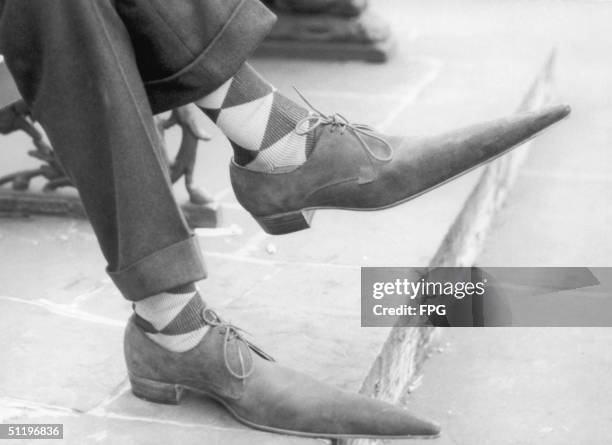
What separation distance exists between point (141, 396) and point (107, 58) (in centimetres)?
51

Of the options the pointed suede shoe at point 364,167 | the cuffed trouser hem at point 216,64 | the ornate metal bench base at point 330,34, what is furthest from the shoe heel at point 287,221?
the ornate metal bench base at point 330,34

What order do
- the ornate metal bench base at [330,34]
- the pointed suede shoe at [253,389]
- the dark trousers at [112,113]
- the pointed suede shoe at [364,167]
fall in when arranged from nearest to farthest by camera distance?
the dark trousers at [112,113] < the pointed suede shoe at [253,389] < the pointed suede shoe at [364,167] < the ornate metal bench base at [330,34]

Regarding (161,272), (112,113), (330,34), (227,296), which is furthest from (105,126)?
(330,34)

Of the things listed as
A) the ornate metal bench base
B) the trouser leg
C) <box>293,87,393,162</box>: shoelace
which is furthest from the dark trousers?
the ornate metal bench base

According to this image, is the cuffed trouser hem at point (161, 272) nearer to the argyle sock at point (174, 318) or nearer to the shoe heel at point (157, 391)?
the argyle sock at point (174, 318)

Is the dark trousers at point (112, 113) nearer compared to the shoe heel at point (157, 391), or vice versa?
the dark trousers at point (112, 113)

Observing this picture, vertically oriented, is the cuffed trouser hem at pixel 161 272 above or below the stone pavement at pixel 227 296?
above

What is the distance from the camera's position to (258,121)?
4.80ft

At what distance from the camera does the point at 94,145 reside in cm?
126

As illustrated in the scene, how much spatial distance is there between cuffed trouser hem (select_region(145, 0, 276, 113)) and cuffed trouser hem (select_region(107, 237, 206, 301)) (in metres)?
0.22

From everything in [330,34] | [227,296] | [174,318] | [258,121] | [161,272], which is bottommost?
[330,34]

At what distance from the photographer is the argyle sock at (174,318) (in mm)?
1371

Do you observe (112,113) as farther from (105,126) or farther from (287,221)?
(287,221)

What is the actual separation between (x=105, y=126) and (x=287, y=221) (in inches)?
14.7
